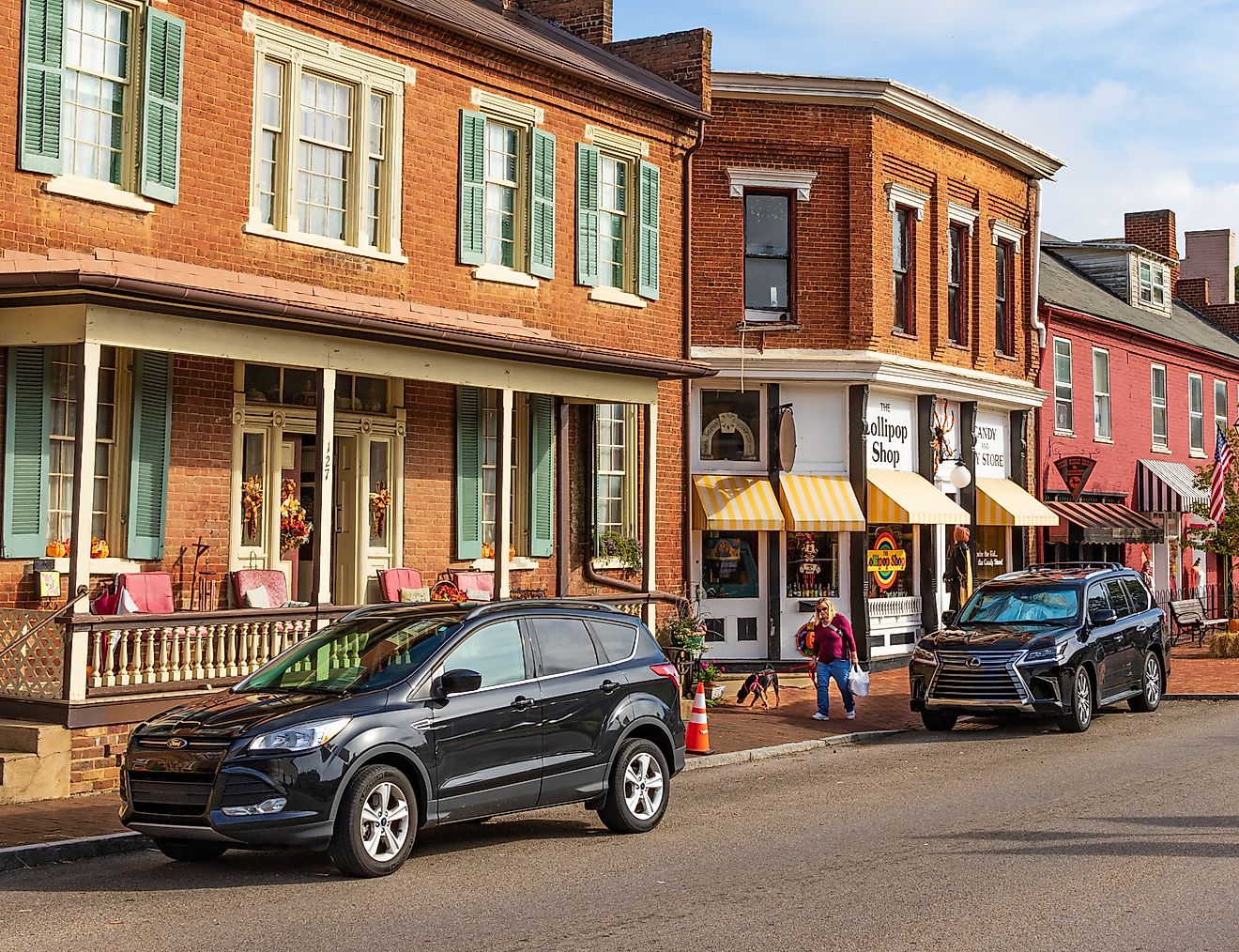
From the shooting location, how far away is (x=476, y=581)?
59.7ft

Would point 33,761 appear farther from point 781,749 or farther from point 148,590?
point 781,749

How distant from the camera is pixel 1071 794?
40.0ft

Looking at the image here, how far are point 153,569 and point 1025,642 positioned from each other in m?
9.37

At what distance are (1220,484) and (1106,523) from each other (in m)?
2.39

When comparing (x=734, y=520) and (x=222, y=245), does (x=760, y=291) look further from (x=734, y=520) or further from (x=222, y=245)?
(x=222, y=245)

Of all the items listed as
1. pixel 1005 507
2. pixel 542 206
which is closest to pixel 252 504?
pixel 542 206

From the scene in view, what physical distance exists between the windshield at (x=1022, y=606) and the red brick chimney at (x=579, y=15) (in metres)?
10.4

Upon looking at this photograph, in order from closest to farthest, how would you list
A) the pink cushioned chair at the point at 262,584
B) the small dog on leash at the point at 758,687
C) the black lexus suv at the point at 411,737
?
1. the black lexus suv at the point at 411,737
2. the pink cushioned chair at the point at 262,584
3. the small dog on leash at the point at 758,687

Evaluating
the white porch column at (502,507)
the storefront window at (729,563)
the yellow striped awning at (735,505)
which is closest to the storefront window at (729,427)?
the yellow striped awning at (735,505)

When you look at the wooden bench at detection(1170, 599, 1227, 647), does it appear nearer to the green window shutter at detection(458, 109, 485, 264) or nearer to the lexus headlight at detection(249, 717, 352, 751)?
the green window shutter at detection(458, 109, 485, 264)

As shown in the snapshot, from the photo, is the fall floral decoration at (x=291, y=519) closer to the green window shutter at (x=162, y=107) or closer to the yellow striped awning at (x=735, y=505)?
the green window shutter at (x=162, y=107)

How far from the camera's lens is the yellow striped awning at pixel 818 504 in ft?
76.1

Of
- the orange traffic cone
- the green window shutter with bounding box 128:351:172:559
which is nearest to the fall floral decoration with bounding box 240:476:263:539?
the green window shutter with bounding box 128:351:172:559

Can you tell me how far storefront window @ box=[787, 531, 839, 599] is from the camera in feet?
78.9
